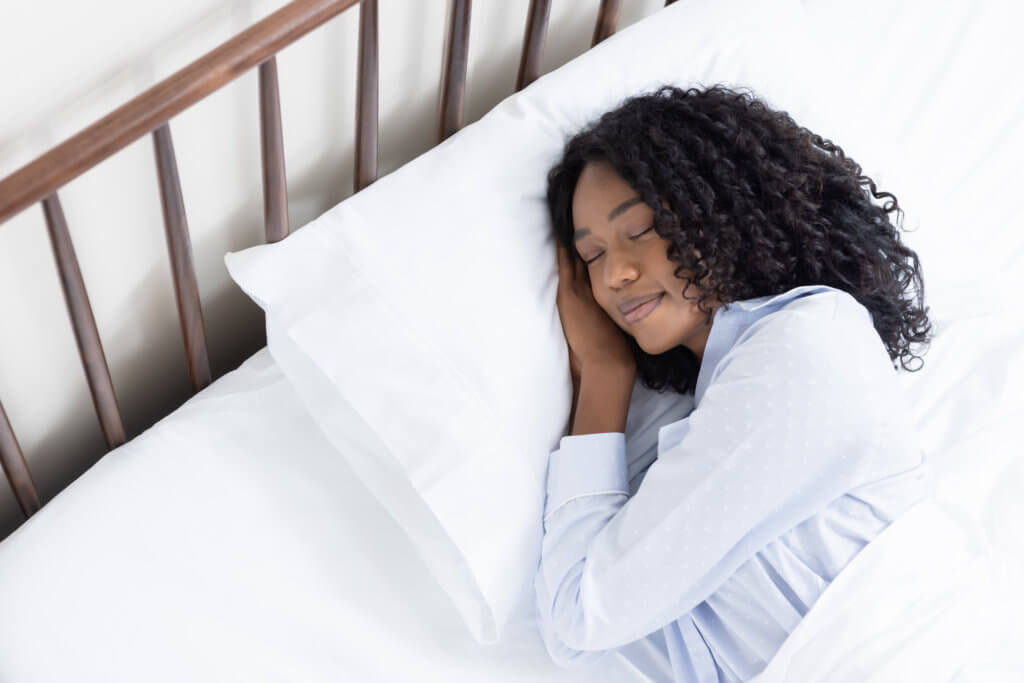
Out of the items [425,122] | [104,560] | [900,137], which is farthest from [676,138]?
[104,560]

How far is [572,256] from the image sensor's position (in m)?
1.18

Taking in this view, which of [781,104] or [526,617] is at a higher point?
[781,104]

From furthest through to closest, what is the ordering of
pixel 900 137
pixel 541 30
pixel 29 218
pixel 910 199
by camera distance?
pixel 900 137 → pixel 910 199 → pixel 541 30 → pixel 29 218

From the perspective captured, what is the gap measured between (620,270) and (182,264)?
0.45 m

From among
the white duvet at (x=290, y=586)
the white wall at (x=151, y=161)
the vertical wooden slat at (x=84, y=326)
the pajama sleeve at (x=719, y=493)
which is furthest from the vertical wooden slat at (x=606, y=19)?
the vertical wooden slat at (x=84, y=326)

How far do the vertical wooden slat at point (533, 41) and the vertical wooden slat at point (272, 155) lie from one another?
1.21 ft

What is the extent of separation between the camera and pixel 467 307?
1.06 metres

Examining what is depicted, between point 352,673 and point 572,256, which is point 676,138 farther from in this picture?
point 352,673

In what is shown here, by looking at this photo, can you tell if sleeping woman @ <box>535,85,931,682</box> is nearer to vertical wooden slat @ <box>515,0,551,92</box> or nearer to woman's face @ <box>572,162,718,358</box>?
woman's face @ <box>572,162,718,358</box>

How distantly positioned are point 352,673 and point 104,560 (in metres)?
0.27

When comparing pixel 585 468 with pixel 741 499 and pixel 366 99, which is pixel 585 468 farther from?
pixel 366 99

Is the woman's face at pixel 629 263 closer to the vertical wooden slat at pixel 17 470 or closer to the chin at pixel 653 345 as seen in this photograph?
the chin at pixel 653 345

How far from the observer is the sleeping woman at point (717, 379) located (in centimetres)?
97

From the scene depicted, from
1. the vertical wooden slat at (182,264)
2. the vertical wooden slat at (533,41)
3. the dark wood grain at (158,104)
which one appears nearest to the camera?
the dark wood grain at (158,104)
